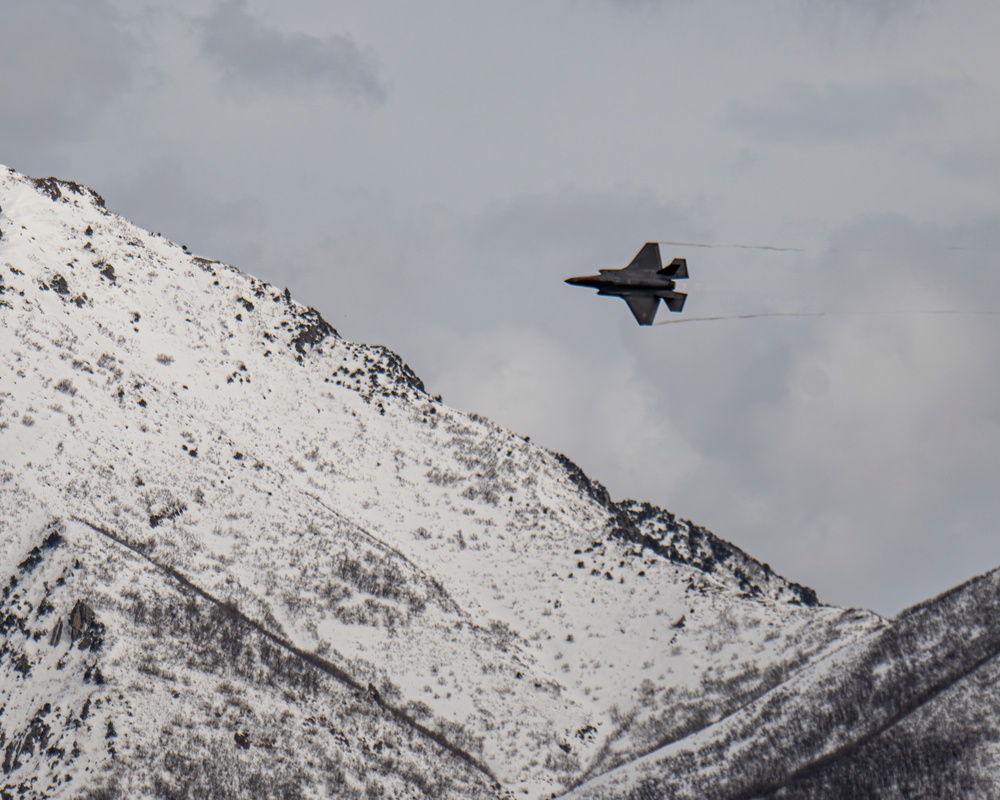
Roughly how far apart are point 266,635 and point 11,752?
92.5ft

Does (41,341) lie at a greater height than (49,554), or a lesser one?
greater

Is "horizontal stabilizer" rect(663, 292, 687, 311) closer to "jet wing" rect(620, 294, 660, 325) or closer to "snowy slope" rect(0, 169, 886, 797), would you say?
"jet wing" rect(620, 294, 660, 325)

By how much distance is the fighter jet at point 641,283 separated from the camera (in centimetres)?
9200

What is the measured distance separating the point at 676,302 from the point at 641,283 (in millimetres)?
2337

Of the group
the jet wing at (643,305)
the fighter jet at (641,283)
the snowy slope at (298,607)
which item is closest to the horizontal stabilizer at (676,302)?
the fighter jet at (641,283)

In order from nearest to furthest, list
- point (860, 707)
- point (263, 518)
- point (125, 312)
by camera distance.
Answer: point (860, 707) → point (263, 518) → point (125, 312)

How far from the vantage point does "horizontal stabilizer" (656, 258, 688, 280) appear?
304ft

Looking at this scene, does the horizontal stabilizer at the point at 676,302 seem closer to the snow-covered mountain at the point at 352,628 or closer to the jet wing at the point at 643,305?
the jet wing at the point at 643,305

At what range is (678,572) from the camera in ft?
606

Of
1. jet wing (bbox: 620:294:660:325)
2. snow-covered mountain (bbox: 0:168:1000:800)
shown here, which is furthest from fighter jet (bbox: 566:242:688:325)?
snow-covered mountain (bbox: 0:168:1000:800)

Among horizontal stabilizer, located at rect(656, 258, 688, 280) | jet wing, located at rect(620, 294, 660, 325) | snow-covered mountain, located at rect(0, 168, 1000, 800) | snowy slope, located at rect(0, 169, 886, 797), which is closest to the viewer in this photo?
→ jet wing, located at rect(620, 294, 660, 325)

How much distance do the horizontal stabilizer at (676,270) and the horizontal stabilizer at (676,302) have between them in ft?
3.38

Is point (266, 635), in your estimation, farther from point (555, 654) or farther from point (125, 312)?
point (125, 312)

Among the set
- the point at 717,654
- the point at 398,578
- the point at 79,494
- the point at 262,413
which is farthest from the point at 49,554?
the point at 717,654
